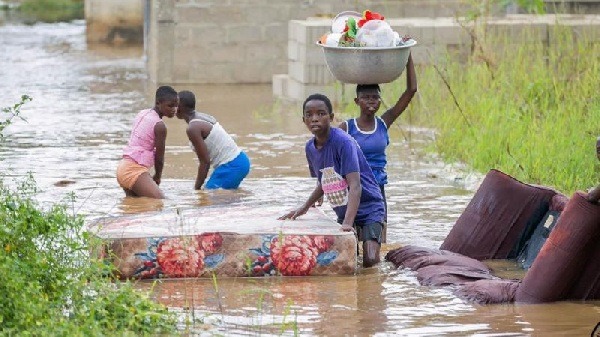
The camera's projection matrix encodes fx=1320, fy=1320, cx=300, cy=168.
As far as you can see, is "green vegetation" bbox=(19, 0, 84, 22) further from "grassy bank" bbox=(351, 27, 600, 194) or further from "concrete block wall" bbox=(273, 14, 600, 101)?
"grassy bank" bbox=(351, 27, 600, 194)

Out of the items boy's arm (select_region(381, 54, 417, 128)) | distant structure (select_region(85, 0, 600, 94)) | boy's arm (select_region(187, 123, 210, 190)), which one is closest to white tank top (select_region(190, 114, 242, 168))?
boy's arm (select_region(187, 123, 210, 190))

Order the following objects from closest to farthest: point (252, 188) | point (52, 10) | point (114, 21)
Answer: point (252, 188) < point (114, 21) < point (52, 10)

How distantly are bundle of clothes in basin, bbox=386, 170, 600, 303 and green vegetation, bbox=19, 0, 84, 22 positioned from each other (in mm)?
21044

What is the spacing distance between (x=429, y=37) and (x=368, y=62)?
22.5ft

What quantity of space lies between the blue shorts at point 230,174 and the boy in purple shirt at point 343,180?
7.90 ft

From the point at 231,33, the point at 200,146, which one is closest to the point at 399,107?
the point at 200,146

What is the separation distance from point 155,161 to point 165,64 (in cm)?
801

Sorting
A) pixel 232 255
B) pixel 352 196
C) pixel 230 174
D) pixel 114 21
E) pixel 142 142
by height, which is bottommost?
pixel 114 21

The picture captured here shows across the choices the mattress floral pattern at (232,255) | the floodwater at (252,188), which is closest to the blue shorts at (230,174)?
the floodwater at (252,188)

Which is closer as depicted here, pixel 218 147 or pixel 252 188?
pixel 218 147

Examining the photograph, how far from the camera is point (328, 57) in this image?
→ 863 centimetres

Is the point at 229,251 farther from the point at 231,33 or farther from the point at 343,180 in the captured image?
the point at 231,33

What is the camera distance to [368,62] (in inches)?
329

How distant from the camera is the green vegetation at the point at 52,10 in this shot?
28500mm
